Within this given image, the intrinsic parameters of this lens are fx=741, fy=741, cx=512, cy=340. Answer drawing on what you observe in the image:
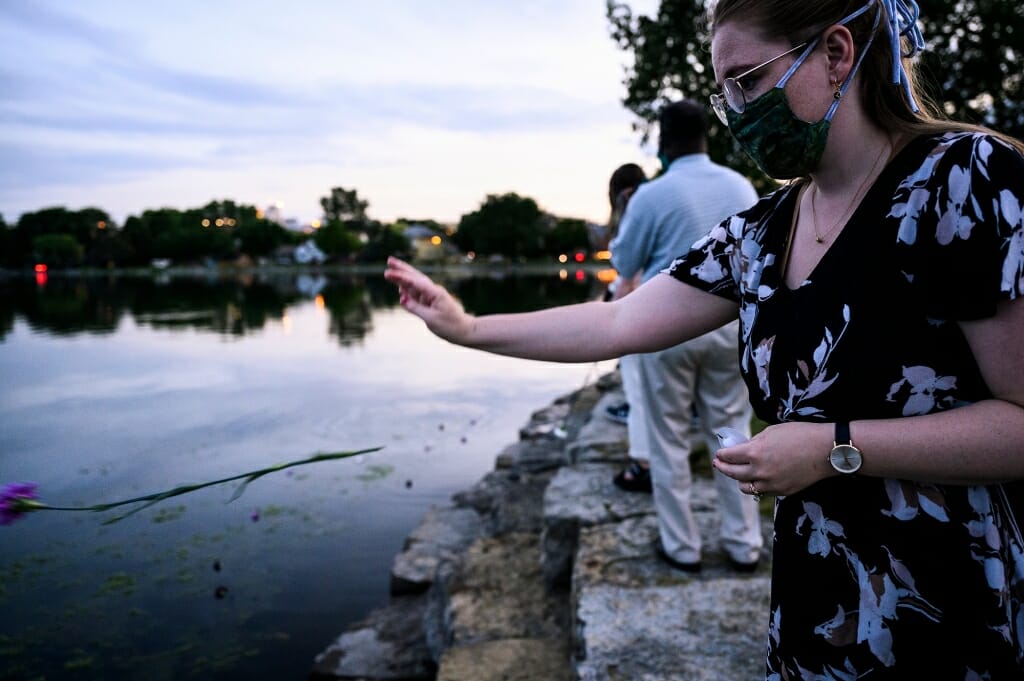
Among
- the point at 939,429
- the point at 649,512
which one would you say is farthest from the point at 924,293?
the point at 649,512

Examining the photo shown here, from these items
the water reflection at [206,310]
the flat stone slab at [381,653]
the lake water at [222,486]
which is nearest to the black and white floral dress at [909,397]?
the lake water at [222,486]

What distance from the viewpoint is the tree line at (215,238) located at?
111m

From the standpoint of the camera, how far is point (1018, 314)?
114 centimetres

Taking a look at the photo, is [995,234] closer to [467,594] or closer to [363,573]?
[467,594]

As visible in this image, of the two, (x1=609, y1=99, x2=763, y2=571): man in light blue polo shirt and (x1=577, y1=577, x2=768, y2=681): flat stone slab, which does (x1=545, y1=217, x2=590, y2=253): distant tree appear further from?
(x1=577, y1=577, x2=768, y2=681): flat stone slab

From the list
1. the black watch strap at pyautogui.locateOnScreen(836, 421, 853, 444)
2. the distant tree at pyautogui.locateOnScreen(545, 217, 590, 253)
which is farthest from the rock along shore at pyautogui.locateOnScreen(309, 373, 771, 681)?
the distant tree at pyautogui.locateOnScreen(545, 217, 590, 253)

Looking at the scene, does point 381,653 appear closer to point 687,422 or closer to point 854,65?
point 687,422

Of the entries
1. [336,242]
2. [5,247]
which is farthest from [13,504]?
[5,247]

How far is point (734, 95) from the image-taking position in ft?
4.95

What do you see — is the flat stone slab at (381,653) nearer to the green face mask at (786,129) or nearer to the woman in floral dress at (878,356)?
the woman in floral dress at (878,356)

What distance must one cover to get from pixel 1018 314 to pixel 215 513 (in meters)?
8.07

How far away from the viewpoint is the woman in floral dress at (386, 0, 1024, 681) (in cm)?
118

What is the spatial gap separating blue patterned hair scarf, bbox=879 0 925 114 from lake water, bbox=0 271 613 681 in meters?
2.91

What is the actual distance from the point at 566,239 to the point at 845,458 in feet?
376
